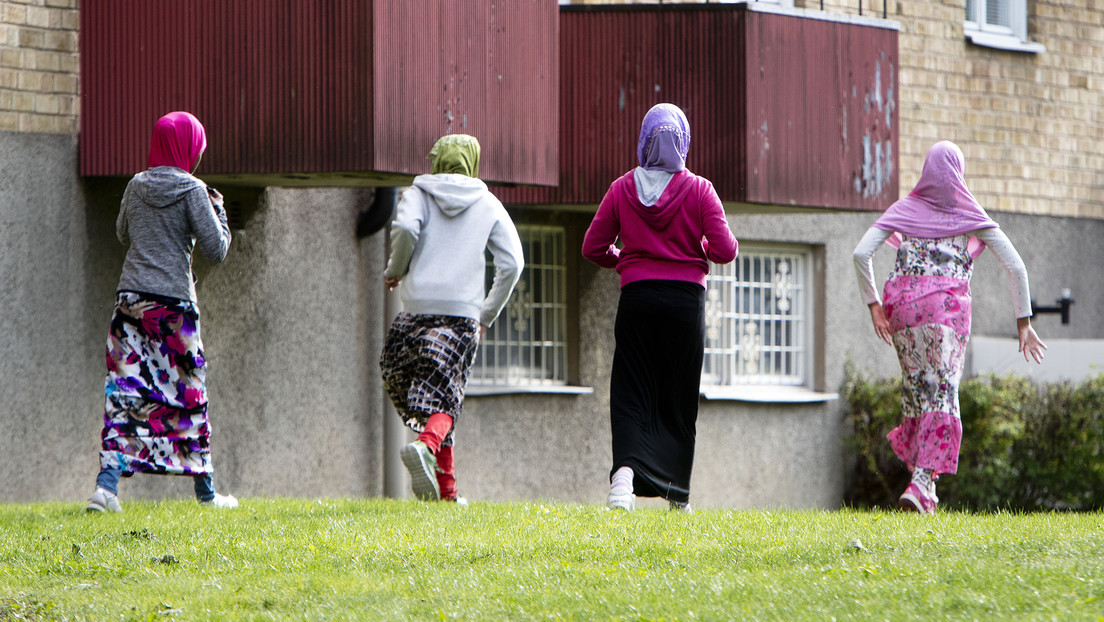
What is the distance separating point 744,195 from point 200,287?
12.1 ft

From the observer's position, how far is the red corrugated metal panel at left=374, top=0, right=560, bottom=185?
857cm

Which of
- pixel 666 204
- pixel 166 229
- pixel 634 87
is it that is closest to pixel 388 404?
pixel 634 87

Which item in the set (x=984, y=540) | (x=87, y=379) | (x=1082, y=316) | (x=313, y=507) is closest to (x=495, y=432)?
(x=87, y=379)

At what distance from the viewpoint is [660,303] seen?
7.07 m

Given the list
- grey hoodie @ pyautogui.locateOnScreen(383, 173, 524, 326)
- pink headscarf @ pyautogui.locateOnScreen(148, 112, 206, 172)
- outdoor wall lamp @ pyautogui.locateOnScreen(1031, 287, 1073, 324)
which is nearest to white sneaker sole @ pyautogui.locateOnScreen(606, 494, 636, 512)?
grey hoodie @ pyautogui.locateOnScreen(383, 173, 524, 326)

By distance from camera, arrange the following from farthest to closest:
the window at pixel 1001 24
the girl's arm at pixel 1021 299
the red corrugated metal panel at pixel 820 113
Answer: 1. the window at pixel 1001 24
2. the red corrugated metal panel at pixel 820 113
3. the girl's arm at pixel 1021 299

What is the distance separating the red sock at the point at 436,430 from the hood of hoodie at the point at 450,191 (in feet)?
3.28

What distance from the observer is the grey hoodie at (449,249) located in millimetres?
7402

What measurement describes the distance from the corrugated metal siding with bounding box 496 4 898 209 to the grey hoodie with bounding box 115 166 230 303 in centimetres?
375

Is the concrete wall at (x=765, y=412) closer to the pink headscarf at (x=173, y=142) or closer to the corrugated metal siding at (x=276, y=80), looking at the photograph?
the corrugated metal siding at (x=276, y=80)

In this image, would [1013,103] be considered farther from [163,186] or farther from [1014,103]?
[163,186]

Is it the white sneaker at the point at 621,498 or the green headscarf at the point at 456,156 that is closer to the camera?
the white sneaker at the point at 621,498

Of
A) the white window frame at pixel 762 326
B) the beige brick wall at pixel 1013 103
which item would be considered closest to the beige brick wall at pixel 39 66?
the white window frame at pixel 762 326

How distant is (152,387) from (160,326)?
0.95 feet
